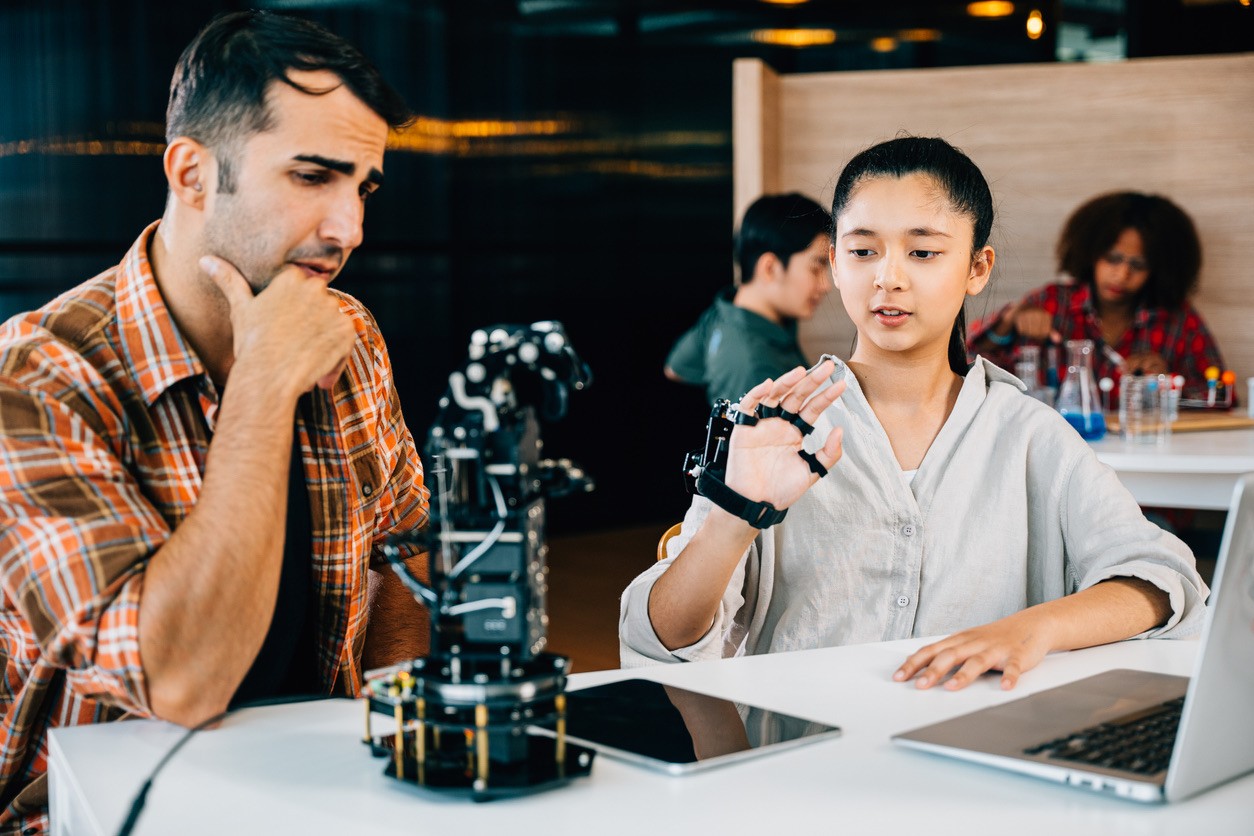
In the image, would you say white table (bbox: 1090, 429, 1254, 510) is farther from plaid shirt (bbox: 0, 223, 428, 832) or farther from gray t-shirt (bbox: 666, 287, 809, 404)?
plaid shirt (bbox: 0, 223, 428, 832)

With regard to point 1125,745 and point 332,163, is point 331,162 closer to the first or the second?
point 332,163

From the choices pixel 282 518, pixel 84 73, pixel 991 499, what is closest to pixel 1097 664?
pixel 991 499

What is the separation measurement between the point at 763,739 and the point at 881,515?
0.66m

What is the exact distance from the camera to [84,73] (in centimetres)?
408

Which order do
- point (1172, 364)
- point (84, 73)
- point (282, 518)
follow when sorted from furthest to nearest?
1. point (1172, 364)
2. point (84, 73)
3. point (282, 518)

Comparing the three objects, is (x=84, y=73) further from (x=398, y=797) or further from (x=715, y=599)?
(x=398, y=797)

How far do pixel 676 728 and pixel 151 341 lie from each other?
71 cm

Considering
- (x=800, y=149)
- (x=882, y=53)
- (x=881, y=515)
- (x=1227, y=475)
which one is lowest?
(x=1227, y=475)

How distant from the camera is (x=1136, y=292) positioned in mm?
4426

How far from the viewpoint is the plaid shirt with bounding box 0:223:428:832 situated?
113cm

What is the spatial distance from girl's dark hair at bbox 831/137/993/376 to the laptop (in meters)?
0.84

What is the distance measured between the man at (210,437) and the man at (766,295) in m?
2.09

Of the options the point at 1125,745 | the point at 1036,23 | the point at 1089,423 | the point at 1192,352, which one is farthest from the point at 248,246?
the point at 1036,23

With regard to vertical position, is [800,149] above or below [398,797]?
above
